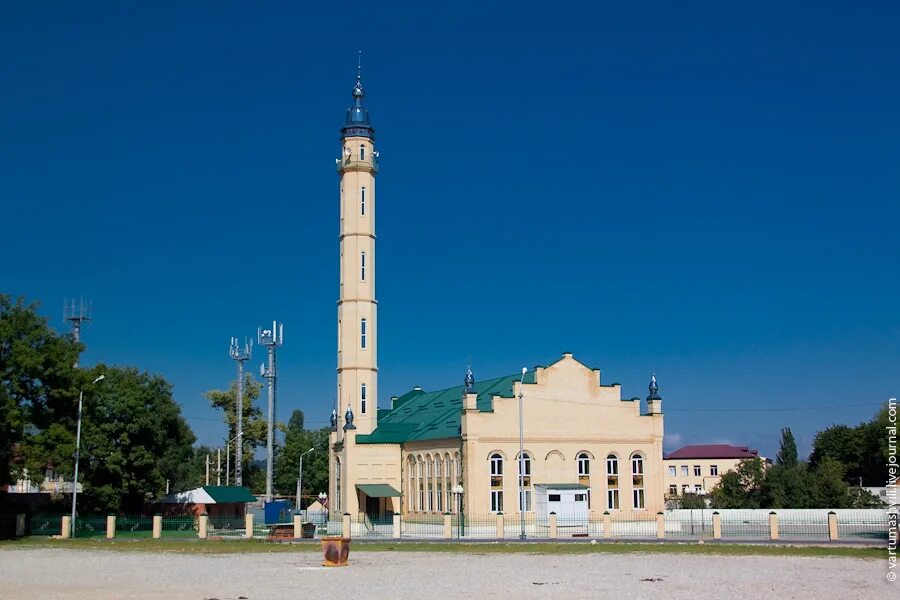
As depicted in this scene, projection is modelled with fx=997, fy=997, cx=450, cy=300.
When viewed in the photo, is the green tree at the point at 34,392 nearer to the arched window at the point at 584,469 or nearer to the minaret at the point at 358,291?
the minaret at the point at 358,291

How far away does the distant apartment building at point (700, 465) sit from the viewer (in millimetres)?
117500

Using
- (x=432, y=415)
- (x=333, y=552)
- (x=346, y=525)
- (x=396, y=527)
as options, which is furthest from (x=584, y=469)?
(x=333, y=552)

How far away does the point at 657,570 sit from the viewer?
2917 cm

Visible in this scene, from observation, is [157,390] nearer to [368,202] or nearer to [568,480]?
[368,202]

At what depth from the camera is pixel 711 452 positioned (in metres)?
120

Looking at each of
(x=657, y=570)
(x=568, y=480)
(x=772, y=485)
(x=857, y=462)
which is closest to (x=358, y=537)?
(x=568, y=480)

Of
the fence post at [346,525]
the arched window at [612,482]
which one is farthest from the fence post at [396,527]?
the arched window at [612,482]

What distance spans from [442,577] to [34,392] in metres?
29.3

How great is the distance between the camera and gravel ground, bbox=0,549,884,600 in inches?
930

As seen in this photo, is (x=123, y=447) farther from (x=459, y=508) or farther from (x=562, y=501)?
(x=562, y=501)

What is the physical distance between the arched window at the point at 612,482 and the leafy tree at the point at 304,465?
42.4 m

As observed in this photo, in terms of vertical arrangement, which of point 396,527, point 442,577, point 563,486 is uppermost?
point 563,486

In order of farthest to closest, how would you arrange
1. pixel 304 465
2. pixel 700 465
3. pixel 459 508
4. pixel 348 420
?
pixel 700 465 → pixel 304 465 → pixel 348 420 → pixel 459 508

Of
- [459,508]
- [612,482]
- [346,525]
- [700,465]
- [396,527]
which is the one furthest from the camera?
[700,465]
